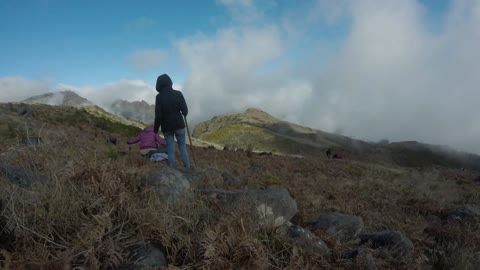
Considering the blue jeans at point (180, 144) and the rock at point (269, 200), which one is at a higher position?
the blue jeans at point (180, 144)

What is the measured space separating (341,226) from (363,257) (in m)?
1.45

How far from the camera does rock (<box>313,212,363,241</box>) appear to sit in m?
5.39

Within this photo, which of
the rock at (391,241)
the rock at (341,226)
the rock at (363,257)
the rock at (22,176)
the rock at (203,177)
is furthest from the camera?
the rock at (203,177)

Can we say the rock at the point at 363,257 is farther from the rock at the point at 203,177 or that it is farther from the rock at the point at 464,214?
the rock at the point at 464,214

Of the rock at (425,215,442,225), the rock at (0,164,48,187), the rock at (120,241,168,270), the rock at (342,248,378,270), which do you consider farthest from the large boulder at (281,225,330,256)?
the rock at (425,215,442,225)

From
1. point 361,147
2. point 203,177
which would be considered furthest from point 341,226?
point 361,147

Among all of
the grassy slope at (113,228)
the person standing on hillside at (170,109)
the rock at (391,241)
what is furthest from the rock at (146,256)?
the person standing on hillside at (170,109)

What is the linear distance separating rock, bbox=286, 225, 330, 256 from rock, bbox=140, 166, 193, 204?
1520mm

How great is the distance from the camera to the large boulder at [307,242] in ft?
13.6

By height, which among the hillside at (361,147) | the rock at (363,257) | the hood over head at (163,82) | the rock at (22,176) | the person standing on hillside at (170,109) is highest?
the hillside at (361,147)

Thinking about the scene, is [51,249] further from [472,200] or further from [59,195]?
[472,200]

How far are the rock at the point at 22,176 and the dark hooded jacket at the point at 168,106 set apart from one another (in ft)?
16.7

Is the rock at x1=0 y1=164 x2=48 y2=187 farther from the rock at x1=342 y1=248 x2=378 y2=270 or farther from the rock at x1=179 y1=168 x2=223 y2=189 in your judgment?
the rock at x1=342 y1=248 x2=378 y2=270

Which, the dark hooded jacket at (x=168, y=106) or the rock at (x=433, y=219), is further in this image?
the dark hooded jacket at (x=168, y=106)
